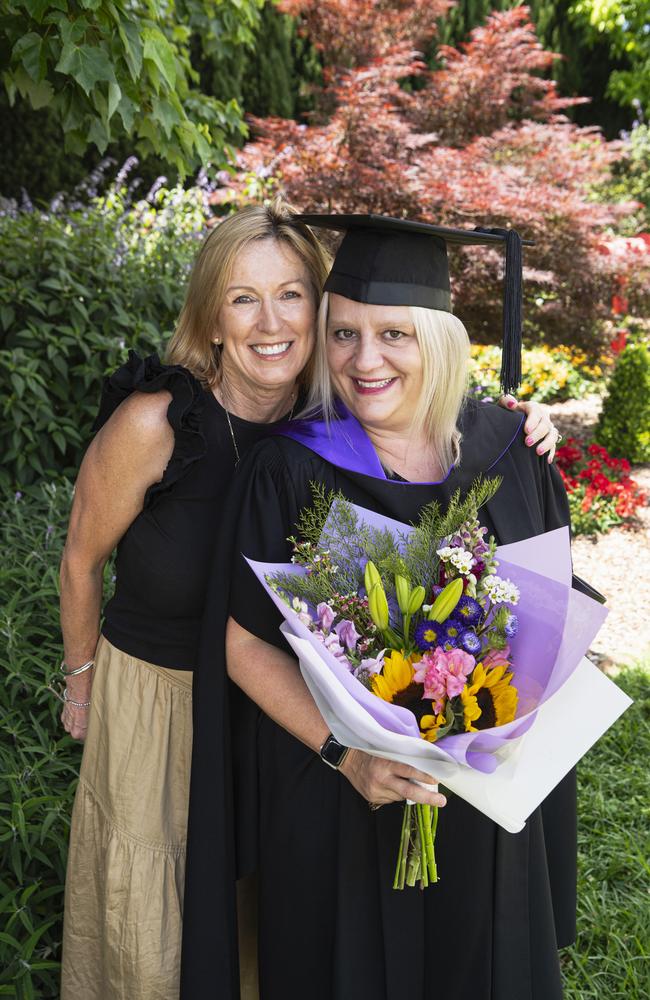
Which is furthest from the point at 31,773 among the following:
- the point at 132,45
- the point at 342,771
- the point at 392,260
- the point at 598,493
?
the point at 598,493

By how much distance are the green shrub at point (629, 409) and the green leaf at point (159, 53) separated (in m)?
5.14

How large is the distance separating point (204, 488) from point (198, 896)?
87 cm

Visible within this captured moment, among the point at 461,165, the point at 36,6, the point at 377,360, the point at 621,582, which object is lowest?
the point at 621,582

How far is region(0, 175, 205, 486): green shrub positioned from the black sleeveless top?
2.27 meters

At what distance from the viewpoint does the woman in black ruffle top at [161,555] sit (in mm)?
1793

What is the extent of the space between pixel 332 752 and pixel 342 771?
49mm

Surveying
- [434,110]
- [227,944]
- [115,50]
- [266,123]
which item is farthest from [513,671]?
[434,110]

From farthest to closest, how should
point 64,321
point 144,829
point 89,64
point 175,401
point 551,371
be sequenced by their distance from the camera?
point 551,371
point 64,321
point 89,64
point 144,829
point 175,401

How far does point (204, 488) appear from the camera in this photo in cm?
180

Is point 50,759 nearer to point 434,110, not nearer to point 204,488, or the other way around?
point 204,488

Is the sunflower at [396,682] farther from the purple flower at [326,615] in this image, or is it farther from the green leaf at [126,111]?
the green leaf at [126,111]

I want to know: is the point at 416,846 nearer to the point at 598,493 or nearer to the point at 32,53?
the point at 32,53

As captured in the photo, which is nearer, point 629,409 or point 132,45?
point 132,45

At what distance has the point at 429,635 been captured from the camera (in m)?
1.32
